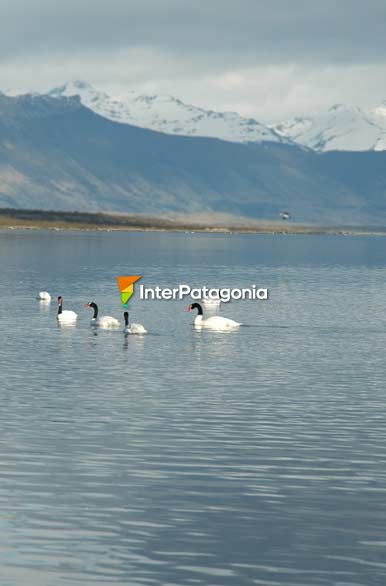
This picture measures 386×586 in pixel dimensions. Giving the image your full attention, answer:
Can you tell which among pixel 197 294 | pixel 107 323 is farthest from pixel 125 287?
pixel 197 294

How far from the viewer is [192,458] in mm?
35750

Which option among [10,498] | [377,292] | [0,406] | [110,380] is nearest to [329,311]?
[377,292]

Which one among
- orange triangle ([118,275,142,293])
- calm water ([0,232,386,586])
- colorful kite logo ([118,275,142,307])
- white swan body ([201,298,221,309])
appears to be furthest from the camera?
white swan body ([201,298,221,309])

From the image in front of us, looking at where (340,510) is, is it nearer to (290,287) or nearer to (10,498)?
(10,498)

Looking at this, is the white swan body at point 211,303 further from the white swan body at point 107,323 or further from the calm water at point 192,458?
the white swan body at point 107,323

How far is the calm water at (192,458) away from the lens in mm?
25609

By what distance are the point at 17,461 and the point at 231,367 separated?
2358cm

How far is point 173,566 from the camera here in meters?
25.1

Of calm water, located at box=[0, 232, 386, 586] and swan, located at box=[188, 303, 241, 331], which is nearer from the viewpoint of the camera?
calm water, located at box=[0, 232, 386, 586]

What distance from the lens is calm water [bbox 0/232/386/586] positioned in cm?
2561

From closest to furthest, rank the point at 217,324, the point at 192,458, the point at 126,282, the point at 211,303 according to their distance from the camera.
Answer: the point at 192,458 → the point at 217,324 → the point at 126,282 → the point at 211,303

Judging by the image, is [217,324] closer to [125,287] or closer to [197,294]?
[125,287]

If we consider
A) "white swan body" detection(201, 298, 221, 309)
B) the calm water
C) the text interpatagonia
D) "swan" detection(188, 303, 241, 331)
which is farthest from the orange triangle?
the calm water

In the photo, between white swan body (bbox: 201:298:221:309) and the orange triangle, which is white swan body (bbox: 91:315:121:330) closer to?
the orange triangle
